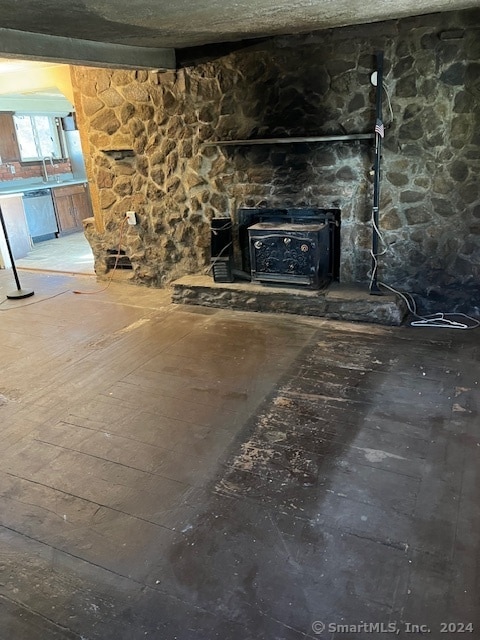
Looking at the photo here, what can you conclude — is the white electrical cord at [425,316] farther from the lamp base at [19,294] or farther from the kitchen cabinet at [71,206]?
the kitchen cabinet at [71,206]

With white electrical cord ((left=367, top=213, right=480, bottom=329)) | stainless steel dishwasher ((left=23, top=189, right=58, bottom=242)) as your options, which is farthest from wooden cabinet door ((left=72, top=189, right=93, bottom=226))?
white electrical cord ((left=367, top=213, right=480, bottom=329))

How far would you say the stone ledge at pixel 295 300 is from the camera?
144 inches

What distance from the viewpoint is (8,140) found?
7.97 metres

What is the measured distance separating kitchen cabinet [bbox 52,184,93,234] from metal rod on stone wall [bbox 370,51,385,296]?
5.82 meters

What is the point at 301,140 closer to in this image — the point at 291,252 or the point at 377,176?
the point at 377,176

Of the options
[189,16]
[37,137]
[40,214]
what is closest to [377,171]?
[189,16]

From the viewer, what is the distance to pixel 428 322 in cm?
360

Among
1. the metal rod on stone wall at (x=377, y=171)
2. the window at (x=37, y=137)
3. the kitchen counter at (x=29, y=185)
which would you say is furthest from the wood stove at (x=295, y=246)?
the window at (x=37, y=137)

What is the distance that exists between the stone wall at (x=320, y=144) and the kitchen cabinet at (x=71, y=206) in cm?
348

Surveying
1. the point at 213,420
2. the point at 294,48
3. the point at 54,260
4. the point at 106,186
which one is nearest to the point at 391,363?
the point at 213,420

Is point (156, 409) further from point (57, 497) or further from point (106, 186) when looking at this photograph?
point (106, 186)

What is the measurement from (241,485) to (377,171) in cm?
252

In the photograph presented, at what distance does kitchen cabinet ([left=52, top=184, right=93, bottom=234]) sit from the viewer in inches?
309

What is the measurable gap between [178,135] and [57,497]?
324 centimetres
